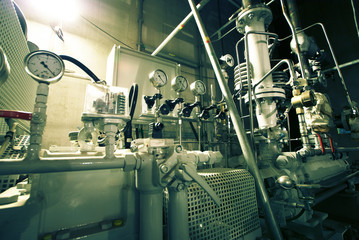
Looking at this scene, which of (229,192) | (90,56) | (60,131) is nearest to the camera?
(229,192)

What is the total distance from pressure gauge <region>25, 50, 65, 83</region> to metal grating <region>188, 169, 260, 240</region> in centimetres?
79

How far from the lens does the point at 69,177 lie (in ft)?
2.18

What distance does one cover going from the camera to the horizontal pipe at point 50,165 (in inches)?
20.3

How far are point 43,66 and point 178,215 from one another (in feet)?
2.77

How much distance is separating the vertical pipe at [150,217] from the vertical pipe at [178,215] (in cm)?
5

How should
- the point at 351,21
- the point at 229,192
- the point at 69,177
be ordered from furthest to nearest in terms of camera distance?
the point at 351,21 < the point at 229,192 < the point at 69,177

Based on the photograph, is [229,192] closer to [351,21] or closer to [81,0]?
[81,0]

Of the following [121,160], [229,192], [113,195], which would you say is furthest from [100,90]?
[229,192]

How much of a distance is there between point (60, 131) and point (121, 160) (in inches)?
68.9

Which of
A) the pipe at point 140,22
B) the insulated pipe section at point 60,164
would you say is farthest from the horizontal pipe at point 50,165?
the pipe at point 140,22

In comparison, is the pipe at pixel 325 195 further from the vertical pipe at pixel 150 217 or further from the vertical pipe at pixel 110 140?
the vertical pipe at pixel 110 140

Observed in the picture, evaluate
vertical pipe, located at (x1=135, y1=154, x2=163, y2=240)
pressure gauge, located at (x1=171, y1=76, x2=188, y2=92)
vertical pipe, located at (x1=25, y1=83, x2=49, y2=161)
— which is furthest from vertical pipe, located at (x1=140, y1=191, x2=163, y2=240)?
pressure gauge, located at (x1=171, y1=76, x2=188, y2=92)

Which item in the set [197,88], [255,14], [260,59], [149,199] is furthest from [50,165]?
[255,14]

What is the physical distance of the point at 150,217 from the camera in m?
0.69
